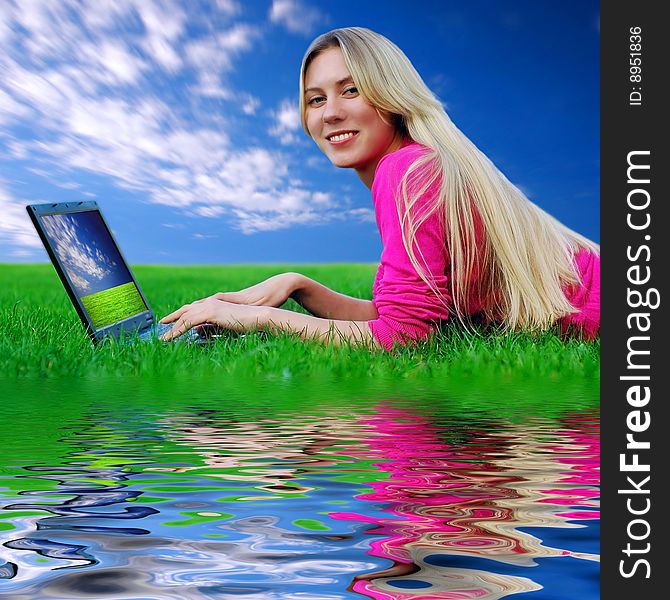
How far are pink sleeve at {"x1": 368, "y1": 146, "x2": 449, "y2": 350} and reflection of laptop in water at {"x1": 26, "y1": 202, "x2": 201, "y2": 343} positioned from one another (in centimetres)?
81

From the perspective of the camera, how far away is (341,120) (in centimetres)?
356

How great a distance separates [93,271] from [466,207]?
1679mm

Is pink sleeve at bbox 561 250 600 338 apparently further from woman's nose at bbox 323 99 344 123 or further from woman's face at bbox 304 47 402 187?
woman's nose at bbox 323 99 344 123

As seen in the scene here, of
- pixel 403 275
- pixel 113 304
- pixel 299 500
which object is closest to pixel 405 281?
pixel 403 275

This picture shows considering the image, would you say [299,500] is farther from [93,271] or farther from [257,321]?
[93,271]

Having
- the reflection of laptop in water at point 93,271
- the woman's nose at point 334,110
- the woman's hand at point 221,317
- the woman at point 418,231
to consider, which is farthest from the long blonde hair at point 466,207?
the reflection of laptop in water at point 93,271

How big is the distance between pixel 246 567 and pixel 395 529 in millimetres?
248

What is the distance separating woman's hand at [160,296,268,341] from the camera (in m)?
3.22

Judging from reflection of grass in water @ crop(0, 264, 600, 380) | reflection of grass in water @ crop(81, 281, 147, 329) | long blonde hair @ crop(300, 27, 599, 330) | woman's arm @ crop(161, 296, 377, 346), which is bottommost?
reflection of grass in water @ crop(0, 264, 600, 380)

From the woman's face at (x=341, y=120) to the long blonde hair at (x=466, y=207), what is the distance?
5cm

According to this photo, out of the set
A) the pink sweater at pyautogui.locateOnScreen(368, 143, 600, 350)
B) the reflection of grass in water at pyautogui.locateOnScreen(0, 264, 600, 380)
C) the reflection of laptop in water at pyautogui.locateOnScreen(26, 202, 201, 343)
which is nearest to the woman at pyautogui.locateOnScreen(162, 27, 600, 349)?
→ the pink sweater at pyautogui.locateOnScreen(368, 143, 600, 350)

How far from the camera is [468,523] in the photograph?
48.5 inches

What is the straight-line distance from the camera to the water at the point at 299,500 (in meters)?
1.02

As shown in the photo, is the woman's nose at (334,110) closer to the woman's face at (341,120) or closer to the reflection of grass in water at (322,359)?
the woman's face at (341,120)
